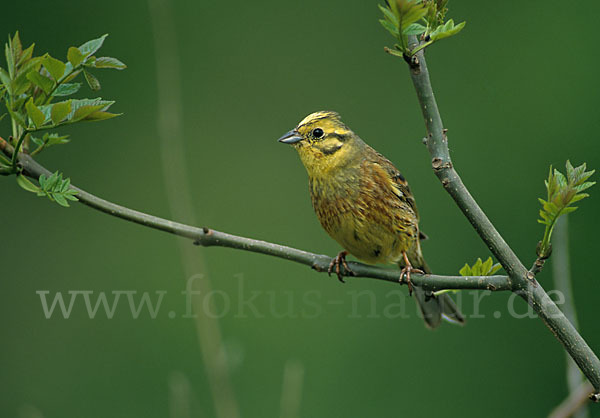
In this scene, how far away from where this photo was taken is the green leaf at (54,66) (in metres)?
2.16

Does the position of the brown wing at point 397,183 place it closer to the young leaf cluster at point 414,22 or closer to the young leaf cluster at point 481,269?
the young leaf cluster at point 481,269

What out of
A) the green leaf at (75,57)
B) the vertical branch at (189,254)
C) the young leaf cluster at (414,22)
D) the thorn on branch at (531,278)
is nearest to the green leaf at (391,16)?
the young leaf cluster at (414,22)

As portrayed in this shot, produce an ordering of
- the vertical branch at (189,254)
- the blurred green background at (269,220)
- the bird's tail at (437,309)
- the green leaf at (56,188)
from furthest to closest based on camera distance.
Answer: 1. the blurred green background at (269,220)
2. the bird's tail at (437,309)
3. the vertical branch at (189,254)
4. the green leaf at (56,188)

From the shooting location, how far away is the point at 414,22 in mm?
1963

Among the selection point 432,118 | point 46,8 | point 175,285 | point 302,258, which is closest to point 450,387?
point 175,285

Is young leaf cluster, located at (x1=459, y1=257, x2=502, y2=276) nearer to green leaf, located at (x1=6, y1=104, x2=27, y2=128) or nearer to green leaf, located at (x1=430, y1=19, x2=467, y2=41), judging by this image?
green leaf, located at (x1=430, y1=19, x2=467, y2=41)

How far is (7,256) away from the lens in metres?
7.97

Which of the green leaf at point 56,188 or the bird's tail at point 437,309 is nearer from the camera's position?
the green leaf at point 56,188

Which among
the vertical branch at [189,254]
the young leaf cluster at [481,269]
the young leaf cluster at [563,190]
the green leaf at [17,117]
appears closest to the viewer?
the young leaf cluster at [563,190]

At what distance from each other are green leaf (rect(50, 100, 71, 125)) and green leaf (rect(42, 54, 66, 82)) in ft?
0.35

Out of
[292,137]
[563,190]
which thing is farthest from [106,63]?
[292,137]

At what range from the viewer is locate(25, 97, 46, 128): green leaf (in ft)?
6.94

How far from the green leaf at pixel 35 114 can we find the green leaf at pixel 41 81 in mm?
86

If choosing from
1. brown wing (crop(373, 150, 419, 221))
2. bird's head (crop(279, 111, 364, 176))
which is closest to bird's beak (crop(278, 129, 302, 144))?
bird's head (crop(279, 111, 364, 176))
